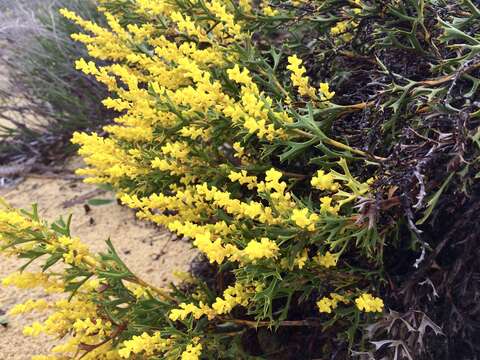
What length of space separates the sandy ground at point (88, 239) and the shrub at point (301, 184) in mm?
944

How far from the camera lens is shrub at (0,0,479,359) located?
62.5 inches

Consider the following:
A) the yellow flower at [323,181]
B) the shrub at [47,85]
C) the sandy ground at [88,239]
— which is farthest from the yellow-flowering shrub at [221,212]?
the shrub at [47,85]

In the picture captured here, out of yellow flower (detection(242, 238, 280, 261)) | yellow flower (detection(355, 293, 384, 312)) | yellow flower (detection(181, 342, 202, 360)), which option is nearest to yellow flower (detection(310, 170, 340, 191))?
yellow flower (detection(242, 238, 280, 261))

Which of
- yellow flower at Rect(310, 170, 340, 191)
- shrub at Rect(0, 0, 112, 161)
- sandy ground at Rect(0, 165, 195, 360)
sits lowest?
sandy ground at Rect(0, 165, 195, 360)

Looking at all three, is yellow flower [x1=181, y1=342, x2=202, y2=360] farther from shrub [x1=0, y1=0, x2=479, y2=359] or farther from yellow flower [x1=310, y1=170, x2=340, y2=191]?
yellow flower [x1=310, y1=170, x2=340, y2=191]

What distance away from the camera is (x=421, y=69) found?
6.72 ft

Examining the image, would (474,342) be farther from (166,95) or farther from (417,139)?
(166,95)

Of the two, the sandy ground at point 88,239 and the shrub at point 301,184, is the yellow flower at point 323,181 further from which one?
the sandy ground at point 88,239

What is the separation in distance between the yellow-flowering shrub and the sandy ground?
883mm

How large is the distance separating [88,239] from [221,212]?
1962mm

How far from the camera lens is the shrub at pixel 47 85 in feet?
14.7

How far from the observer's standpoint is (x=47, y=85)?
182 inches

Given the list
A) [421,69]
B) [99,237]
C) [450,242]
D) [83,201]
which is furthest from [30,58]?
[450,242]

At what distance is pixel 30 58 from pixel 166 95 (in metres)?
3.08
